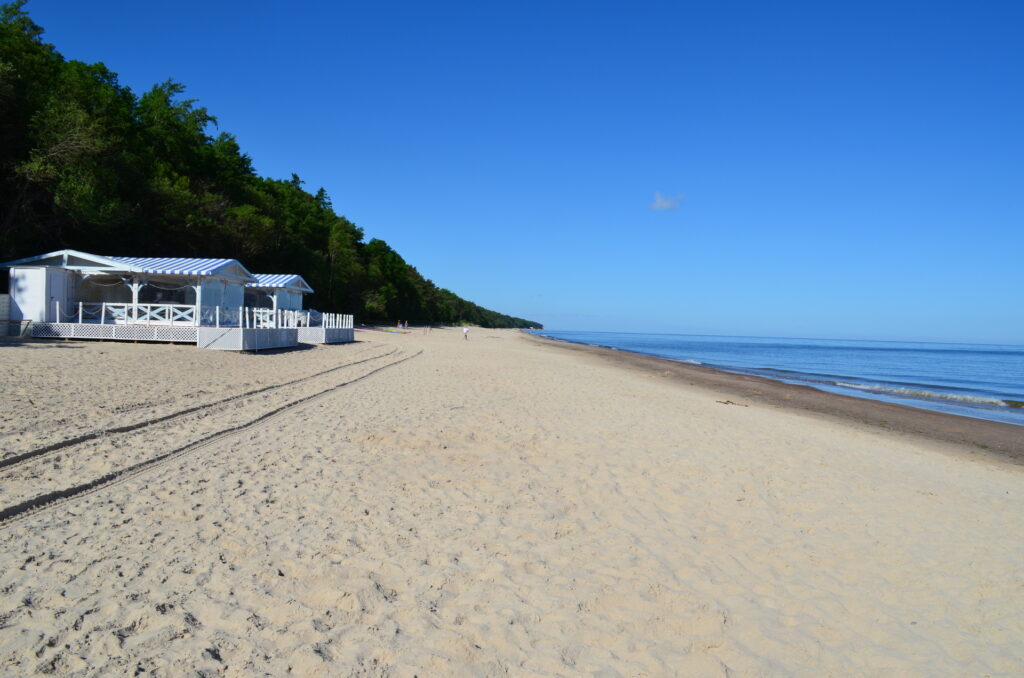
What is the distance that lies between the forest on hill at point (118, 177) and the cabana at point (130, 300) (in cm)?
390

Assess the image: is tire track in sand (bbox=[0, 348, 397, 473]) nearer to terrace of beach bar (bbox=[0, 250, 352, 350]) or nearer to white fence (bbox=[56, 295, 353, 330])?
terrace of beach bar (bbox=[0, 250, 352, 350])

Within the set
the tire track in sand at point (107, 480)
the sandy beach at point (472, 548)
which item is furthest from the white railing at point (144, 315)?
the tire track in sand at point (107, 480)

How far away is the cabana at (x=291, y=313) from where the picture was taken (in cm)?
2498

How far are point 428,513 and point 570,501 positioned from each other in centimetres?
143

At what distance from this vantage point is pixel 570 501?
5.57m

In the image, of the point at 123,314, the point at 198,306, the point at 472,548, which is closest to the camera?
the point at 472,548

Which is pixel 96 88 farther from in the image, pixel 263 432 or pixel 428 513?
pixel 428 513

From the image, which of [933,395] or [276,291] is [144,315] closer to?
[276,291]

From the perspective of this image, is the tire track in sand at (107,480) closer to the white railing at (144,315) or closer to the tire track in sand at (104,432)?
the tire track in sand at (104,432)

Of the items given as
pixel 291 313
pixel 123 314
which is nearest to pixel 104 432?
pixel 123 314

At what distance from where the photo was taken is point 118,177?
1091 inches

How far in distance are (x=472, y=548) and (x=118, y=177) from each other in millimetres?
31537

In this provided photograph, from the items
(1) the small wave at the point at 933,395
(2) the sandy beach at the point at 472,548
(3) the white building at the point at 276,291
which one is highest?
(3) the white building at the point at 276,291

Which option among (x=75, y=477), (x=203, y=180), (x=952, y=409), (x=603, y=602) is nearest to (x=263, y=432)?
(x=75, y=477)
